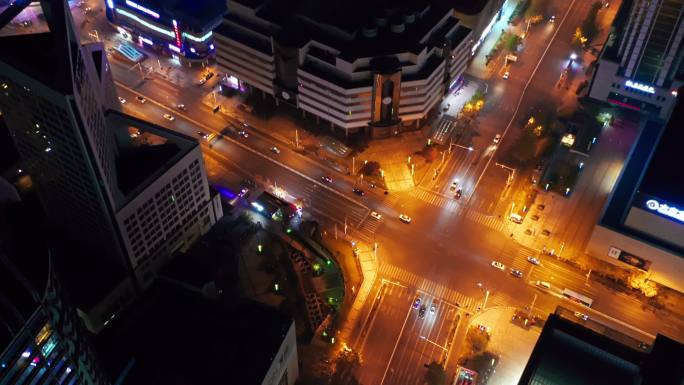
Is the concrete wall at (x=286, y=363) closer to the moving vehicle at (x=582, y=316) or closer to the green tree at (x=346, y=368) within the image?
the green tree at (x=346, y=368)

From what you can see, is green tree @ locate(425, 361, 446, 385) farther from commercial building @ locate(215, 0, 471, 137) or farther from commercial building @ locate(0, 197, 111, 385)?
commercial building @ locate(0, 197, 111, 385)

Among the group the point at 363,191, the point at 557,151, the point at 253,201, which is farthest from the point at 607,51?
the point at 253,201

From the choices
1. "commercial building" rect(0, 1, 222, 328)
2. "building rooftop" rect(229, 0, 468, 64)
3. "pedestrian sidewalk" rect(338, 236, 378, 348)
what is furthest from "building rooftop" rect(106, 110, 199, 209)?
"building rooftop" rect(229, 0, 468, 64)

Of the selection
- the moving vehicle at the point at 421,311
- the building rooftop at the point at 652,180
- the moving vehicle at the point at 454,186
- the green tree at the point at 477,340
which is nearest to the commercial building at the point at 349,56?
the moving vehicle at the point at 454,186

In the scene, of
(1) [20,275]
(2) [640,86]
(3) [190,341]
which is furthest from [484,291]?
(1) [20,275]

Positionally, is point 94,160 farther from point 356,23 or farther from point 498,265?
point 498,265
